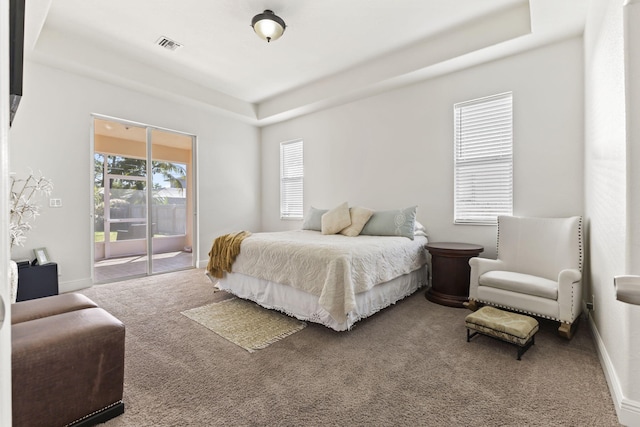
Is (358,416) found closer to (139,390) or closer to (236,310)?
(139,390)

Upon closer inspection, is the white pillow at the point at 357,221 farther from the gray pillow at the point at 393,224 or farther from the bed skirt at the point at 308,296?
the bed skirt at the point at 308,296

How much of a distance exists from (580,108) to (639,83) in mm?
2014

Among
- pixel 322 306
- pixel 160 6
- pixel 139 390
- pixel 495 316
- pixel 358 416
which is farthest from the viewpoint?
pixel 160 6

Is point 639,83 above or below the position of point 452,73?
below

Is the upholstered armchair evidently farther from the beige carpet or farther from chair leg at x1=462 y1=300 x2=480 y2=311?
the beige carpet

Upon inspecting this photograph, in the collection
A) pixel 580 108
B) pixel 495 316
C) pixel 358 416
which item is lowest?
pixel 358 416

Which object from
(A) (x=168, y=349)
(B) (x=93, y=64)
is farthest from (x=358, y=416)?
(B) (x=93, y=64)

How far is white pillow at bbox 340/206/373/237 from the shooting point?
403 centimetres

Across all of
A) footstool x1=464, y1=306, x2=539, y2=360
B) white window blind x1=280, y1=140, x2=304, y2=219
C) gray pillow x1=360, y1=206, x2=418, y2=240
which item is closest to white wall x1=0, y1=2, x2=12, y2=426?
footstool x1=464, y1=306, x2=539, y2=360

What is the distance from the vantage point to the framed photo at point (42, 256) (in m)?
3.49

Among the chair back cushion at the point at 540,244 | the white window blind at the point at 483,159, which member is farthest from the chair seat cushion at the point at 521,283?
the white window blind at the point at 483,159

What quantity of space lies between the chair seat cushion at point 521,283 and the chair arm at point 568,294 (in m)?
0.05

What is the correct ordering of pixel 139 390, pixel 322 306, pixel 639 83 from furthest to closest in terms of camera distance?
pixel 322 306 < pixel 139 390 < pixel 639 83

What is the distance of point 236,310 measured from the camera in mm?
3203
